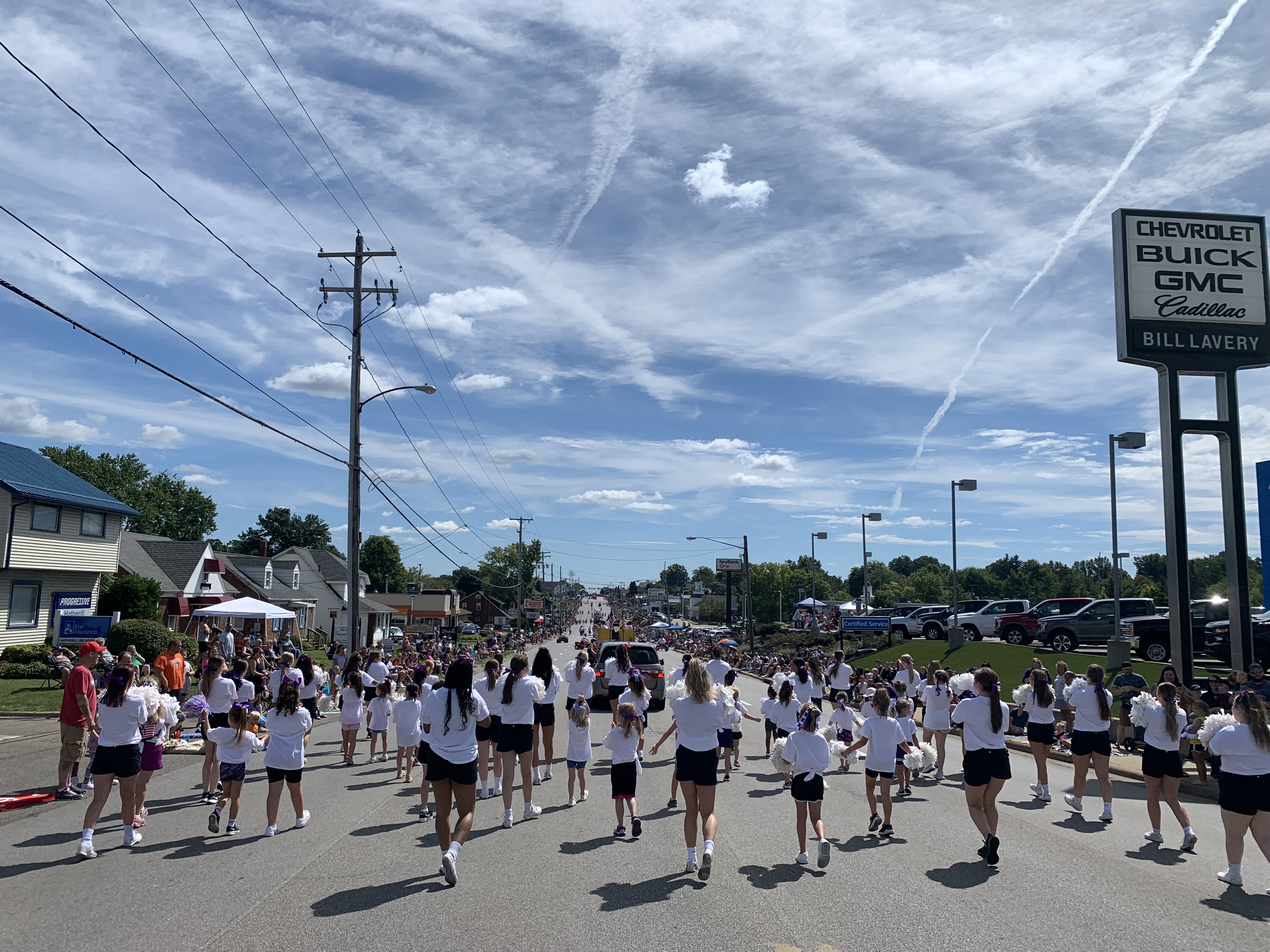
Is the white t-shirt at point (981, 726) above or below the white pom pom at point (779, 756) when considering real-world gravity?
above

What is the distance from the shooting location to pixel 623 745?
838 cm

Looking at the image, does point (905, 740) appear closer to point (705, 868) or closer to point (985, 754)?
point (985, 754)

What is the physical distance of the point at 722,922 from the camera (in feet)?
19.0

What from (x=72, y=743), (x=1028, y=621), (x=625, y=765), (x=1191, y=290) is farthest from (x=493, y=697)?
(x=1028, y=621)

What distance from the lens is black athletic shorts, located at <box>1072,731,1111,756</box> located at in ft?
31.6

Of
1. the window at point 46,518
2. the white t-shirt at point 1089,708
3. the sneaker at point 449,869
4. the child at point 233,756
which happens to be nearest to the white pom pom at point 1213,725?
the white t-shirt at point 1089,708

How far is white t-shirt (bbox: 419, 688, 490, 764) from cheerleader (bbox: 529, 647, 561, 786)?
3.17 metres

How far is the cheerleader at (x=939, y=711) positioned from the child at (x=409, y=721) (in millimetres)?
7243

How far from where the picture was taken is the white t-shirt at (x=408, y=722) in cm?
1060

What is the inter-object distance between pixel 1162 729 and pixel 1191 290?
1265 centimetres

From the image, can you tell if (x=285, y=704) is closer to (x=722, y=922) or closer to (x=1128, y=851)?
(x=722, y=922)

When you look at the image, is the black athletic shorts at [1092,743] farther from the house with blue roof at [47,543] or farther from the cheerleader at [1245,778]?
the house with blue roof at [47,543]

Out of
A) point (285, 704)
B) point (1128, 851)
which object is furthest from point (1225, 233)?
point (285, 704)

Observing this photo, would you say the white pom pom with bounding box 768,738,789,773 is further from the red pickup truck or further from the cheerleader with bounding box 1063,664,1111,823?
the red pickup truck
